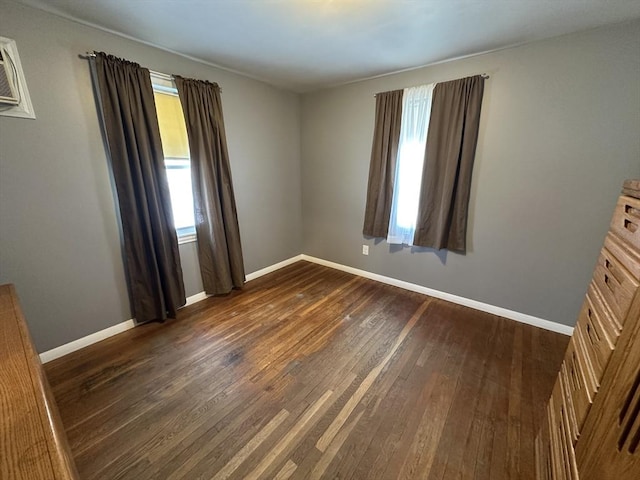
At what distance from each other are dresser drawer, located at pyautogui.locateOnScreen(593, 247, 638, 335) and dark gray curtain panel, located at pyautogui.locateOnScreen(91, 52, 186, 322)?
2.77 m

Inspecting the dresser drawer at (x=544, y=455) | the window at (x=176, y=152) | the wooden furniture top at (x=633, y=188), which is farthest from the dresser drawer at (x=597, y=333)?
the window at (x=176, y=152)

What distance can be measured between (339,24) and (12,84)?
2120 millimetres

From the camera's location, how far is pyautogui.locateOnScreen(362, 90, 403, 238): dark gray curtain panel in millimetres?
2760

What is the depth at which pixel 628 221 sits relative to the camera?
96 centimetres

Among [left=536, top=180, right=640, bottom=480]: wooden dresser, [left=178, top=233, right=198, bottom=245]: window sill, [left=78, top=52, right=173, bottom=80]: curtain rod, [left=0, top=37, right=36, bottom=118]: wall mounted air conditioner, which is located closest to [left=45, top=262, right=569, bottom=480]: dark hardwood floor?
[left=536, top=180, right=640, bottom=480]: wooden dresser

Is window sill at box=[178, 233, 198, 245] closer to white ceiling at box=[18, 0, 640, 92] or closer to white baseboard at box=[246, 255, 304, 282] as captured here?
white baseboard at box=[246, 255, 304, 282]

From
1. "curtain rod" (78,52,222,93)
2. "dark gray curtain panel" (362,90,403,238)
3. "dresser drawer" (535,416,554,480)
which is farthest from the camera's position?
"dark gray curtain panel" (362,90,403,238)

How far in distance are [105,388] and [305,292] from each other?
1864 millimetres

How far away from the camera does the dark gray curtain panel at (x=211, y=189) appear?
2443 millimetres

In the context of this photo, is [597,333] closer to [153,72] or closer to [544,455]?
[544,455]

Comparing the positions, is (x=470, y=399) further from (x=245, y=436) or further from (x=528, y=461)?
(x=245, y=436)

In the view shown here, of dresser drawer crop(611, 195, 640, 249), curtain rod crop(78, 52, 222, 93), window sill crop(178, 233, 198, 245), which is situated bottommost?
window sill crop(178, 233, 198, 245)

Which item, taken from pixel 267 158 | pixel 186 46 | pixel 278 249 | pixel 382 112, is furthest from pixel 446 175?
pixel 186 46

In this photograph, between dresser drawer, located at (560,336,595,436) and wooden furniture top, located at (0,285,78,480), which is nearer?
wooden furniture top, located at (0,285,78,480)
